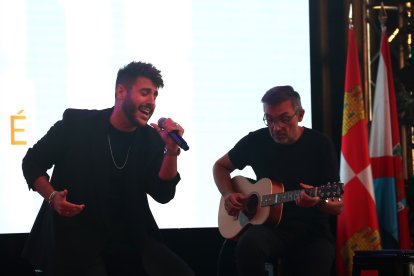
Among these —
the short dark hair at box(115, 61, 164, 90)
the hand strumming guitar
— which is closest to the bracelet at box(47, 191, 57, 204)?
the short dark hair at box(115, 61, 164, 90)

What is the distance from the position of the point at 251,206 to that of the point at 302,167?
1.16 feet

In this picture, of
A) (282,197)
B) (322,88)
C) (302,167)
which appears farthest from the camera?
(322,88)

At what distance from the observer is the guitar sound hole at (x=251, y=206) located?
3705mm

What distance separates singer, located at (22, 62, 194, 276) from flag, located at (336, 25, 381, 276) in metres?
1.58

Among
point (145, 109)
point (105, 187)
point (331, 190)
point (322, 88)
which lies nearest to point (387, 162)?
point (322, 88)

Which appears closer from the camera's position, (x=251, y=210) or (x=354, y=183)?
(x=251, y=210)

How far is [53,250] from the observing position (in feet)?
10.2

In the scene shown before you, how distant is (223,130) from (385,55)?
4.00 feet

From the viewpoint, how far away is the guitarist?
11.3 feet

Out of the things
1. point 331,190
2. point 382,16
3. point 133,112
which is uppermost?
point 382,16

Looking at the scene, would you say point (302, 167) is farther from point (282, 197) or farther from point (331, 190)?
point (331, 190)

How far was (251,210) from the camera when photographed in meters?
3.73

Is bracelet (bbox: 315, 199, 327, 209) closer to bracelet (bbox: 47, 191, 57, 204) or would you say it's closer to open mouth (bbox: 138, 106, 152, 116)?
open mouth (bbox: 138, 106, 152, 116)

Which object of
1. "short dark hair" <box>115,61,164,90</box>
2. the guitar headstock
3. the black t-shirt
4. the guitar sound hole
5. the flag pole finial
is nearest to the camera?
the guitar headstock
